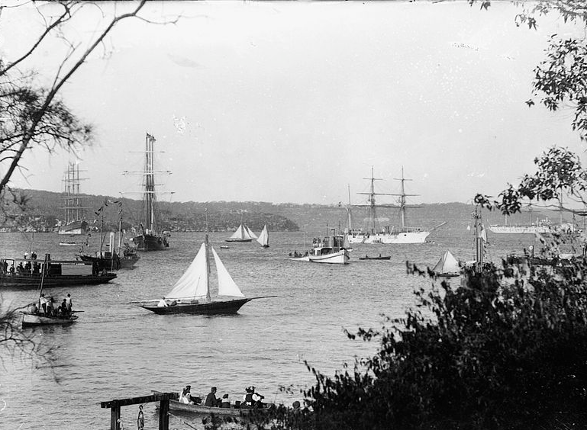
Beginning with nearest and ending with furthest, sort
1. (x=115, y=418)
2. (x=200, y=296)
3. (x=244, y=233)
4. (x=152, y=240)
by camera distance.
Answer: (x=115, y=418), (x=244, y=233), (x=152, y=240), (x=200, y=296)

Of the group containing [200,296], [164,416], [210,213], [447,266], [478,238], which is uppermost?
[210,213]

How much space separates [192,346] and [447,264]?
26.6 feet

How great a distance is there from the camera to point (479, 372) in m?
3.23

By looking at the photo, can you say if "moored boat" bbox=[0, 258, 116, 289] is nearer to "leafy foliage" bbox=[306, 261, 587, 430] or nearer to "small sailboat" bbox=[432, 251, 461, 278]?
"leafy foliage" bbox=[306, 261, 587, 430]

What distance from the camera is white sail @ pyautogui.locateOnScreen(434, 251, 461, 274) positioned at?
13.2ft

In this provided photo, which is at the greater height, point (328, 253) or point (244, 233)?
point (244, 233)

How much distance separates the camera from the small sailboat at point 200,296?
14828mm

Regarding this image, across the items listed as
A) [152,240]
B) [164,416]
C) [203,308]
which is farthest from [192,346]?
[164,416]

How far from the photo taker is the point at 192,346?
38.8 ft

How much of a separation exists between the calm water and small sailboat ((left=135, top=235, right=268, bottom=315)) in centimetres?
26

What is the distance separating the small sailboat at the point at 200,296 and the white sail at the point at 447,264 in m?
10.6

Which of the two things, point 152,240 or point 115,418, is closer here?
point 115,418

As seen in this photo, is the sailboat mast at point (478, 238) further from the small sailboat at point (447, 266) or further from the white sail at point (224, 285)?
the white sail at point (224, 285)

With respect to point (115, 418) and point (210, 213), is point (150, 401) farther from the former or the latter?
point (210, 213)
